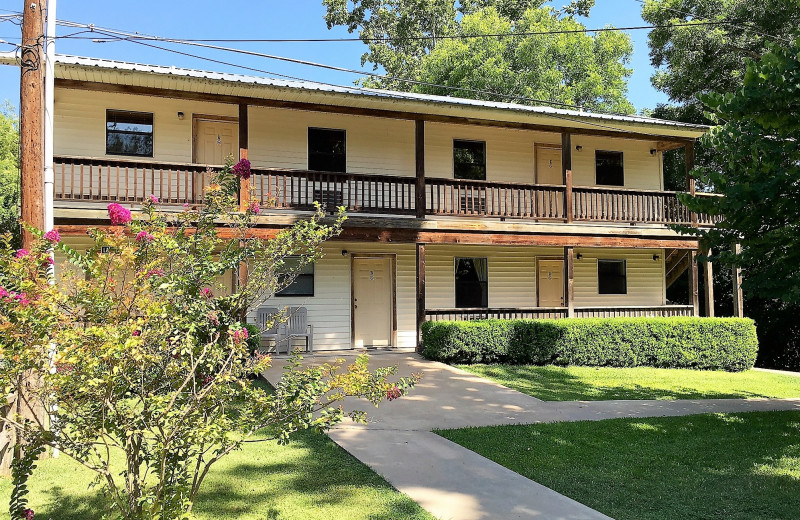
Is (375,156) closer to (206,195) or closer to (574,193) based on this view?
(574,193)

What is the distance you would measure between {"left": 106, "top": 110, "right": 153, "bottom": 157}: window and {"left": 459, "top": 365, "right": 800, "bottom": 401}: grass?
892 cm

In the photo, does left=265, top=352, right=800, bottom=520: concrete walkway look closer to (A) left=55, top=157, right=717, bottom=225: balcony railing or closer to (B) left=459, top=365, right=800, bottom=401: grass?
(B) left=459, top=365, right=800, bottom=401: grass

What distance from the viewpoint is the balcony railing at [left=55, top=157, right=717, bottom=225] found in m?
11.8

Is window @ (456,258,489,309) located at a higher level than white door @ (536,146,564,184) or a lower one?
lower

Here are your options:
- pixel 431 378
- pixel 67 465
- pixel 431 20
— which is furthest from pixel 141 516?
pixel 431 20

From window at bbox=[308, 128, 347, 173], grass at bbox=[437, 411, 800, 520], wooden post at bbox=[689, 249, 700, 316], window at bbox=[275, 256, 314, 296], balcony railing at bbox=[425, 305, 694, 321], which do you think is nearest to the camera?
grass at bbox=[437, 411, 800, 520]

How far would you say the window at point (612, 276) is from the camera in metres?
18.1

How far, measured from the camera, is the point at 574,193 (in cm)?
1577

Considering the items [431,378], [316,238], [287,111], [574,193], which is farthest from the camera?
[574,193]

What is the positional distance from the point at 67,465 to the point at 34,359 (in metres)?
3.64

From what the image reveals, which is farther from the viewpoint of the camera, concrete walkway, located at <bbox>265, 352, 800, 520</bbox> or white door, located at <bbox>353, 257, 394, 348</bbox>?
white door, located at <bbox>353, 257, 394, 348</bbox>

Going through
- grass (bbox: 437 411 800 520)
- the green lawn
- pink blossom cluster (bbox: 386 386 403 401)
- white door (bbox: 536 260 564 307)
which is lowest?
grass (bbox: 437 411 800 520)

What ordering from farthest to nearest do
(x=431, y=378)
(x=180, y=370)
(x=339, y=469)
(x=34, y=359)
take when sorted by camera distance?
(x=431, y=378), (x=339, y=469), (x=180, y=370), (x=34, y=359)

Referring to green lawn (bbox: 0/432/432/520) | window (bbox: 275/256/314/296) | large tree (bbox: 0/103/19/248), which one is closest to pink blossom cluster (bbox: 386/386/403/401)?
green lawn (bbox: 0/432/432/520)
